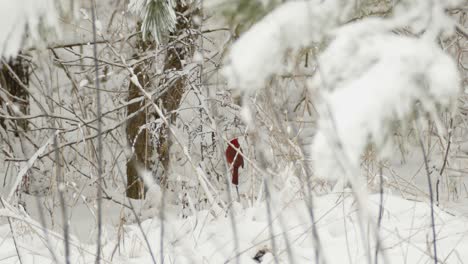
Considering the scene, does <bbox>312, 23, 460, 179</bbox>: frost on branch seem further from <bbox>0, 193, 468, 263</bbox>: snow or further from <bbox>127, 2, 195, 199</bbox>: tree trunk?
<bbox>127, 2, 195, 199</bbox>: tree trunk

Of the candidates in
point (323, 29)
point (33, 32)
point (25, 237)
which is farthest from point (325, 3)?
point (25, 237)

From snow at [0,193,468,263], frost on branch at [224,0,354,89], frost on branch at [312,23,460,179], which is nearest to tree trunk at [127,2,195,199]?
snow at [0,193,468,263]

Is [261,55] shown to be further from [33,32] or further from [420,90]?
[33,32]

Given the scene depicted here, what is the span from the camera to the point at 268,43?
1.06 metres

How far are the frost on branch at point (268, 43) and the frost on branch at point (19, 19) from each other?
0.48 meters

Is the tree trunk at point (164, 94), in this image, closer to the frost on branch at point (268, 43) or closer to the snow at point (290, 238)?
the snow at point (290, 238)

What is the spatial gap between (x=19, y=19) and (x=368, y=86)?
785 mm

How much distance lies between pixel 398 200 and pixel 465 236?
52cm

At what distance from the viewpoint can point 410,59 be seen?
37.9 inches

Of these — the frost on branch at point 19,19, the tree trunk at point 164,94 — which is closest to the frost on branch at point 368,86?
the frost on branch at point 19,19

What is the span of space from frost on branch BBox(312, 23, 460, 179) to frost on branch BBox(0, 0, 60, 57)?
2.11 ft

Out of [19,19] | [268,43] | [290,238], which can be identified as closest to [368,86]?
[268,43]

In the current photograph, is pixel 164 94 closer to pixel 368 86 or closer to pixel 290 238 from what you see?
pixel 290 238

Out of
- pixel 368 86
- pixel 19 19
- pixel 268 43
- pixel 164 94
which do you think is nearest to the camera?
pixel 368 86
